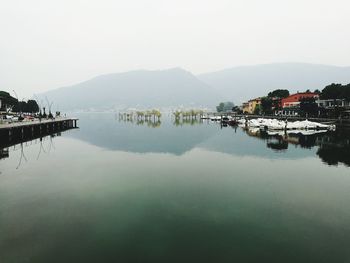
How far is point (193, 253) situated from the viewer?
50.3ft

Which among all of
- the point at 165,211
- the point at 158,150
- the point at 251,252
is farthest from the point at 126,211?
the point at 158,150

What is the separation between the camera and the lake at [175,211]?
15.5m

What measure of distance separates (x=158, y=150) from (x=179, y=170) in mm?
17238

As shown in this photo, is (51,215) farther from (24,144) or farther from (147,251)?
(24,144)

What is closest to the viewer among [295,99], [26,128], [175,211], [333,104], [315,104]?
[175,211]

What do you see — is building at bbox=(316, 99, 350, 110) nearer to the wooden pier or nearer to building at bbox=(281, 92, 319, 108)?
building at bbox=(281, 92, 319, 108)

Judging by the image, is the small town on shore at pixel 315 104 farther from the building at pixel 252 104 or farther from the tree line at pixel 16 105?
the tree line at pixel 16 105

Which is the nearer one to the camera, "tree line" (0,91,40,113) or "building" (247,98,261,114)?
"tree line" (0,91,40,113)

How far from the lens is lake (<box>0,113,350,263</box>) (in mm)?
15531

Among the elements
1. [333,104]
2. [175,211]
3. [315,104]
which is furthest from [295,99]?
[175,211]

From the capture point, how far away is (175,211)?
21.3 m

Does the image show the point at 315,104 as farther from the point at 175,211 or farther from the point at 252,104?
the point at 175,211

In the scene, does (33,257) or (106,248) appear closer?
(33,257)

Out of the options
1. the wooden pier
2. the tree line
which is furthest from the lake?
the tree line
